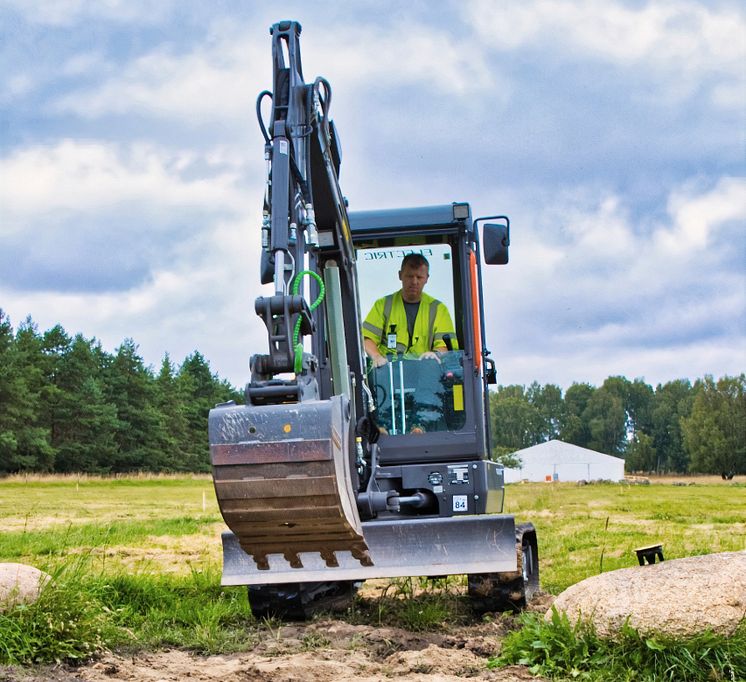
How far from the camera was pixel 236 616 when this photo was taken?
293 inches

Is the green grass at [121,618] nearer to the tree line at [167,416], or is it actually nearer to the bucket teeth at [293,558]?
the bucket teeth at [293,558]

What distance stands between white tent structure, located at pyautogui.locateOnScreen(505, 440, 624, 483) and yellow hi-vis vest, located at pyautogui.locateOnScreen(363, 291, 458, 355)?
75.9 m

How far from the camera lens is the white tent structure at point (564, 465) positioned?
83312 mm

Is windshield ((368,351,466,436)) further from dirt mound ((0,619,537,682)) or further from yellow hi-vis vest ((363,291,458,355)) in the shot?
dirt mound ((0,619,537,682))

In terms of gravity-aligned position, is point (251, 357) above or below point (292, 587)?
above

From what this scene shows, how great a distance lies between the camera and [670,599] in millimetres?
5328

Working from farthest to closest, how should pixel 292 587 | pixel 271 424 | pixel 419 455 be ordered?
pixel 419 455, pixel 292 587, pixel 271 424

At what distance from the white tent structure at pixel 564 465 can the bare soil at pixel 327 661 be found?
77179 millimetres

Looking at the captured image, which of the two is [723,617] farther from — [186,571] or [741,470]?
[741,470]

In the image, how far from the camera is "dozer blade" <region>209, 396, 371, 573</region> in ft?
15.5

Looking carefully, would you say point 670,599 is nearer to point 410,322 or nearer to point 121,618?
point 410,322

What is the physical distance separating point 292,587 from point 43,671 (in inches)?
93.5

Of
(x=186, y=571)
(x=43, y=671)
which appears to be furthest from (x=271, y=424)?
(x=186, y=571)

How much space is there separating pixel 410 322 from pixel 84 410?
178 feet
